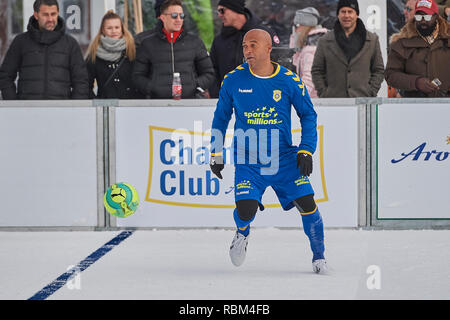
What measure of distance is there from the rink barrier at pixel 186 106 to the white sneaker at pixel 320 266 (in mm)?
2571

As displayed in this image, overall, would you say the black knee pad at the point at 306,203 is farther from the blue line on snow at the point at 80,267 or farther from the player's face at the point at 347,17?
the player's face at the point at 347,17

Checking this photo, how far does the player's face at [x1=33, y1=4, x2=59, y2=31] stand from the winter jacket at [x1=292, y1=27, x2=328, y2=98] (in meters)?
2.89

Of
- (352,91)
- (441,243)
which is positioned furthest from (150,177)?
(441,243)

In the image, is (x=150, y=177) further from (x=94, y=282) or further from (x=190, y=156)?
(x=94, y=282)

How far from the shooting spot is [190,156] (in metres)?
9.94

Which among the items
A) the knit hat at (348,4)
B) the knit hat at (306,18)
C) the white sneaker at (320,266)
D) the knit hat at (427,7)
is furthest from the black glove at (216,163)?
the knit hat at (306,18)

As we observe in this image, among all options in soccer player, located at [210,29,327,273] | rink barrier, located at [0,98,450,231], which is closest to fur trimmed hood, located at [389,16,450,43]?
rink barrier, located at [0,98,450,231]

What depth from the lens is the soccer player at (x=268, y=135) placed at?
7461mm

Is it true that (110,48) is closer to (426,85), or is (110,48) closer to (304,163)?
(426,85)

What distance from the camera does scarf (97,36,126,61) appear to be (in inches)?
404

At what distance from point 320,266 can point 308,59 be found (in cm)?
418

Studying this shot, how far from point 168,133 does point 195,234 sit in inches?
42.6

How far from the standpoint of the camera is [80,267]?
7.88 meters

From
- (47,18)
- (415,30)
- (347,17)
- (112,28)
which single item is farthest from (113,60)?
(415,30)
